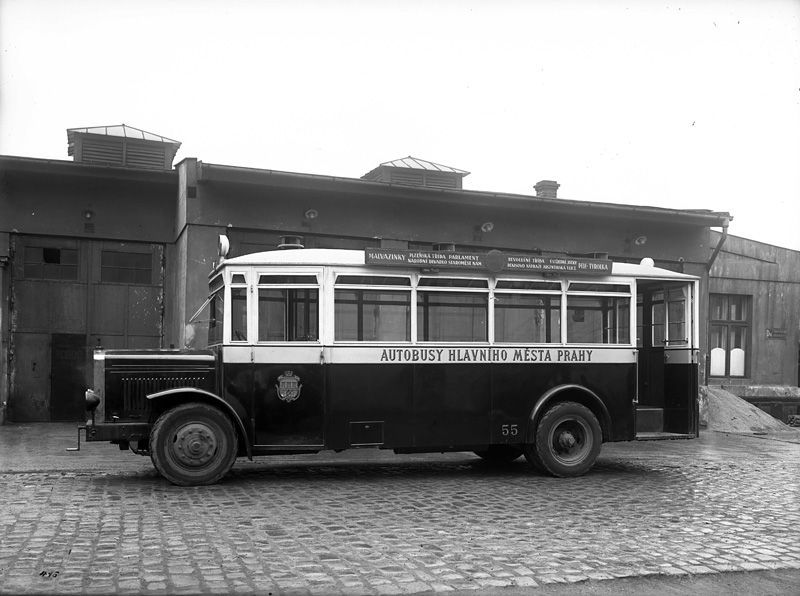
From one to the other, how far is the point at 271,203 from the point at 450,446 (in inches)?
318

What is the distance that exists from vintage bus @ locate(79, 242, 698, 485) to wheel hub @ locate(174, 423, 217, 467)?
15mm


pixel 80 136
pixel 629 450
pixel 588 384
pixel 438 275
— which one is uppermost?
pixel 80 136

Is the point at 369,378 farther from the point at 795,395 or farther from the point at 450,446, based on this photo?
the point at 795,395

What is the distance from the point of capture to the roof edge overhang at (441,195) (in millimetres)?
16391

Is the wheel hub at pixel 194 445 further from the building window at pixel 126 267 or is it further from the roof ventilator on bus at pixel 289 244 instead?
the building window at pixel 126 267

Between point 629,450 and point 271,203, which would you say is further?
point 271,203

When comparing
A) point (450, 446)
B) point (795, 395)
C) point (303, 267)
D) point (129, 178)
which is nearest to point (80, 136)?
point (129, 178)

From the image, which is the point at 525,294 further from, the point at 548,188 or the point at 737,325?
the point at 737,325

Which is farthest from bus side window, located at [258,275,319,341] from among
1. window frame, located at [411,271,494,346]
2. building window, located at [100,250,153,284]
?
building window, located at [100,250,153,284]

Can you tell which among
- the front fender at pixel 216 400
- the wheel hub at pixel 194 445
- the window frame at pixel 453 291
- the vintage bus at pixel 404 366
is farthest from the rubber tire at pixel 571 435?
the wheel hub at pixel 194 445

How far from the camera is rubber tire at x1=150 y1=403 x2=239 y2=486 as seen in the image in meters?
9.46

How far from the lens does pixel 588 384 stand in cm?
1118

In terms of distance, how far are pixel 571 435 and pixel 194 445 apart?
15.4ft

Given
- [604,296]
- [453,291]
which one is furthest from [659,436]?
[453,291]
